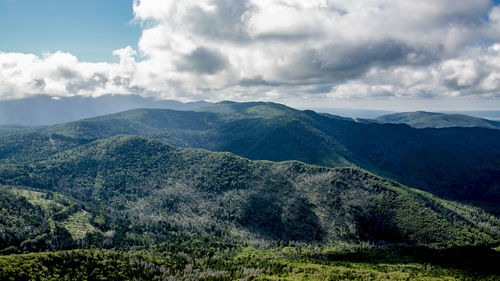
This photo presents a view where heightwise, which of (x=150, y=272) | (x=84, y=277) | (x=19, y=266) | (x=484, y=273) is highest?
(x=19, y=266)

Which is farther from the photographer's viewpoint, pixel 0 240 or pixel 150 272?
pixel 0 240

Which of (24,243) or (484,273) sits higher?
(24,243)

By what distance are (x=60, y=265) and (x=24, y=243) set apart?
260ft

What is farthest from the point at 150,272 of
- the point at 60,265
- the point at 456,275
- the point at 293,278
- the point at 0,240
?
the point at 456,275

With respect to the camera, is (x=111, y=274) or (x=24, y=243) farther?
(x=24, y=243)

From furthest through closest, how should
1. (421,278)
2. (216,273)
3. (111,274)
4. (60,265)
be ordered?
1. (216,273)
2. (421,278)
3. (111,274)
4. (60,265)

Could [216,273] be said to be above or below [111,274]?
below

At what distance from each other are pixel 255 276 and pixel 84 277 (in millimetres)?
107617

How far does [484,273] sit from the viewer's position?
645 ft

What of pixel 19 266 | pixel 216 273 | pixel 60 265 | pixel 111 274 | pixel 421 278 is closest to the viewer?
pixel 19 266

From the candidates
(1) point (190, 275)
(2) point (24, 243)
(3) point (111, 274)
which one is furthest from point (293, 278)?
(2) point (24, 243)

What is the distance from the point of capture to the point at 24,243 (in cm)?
19975

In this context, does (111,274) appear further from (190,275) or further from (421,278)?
(421,278)

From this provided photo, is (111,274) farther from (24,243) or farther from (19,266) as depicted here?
(24,243)
